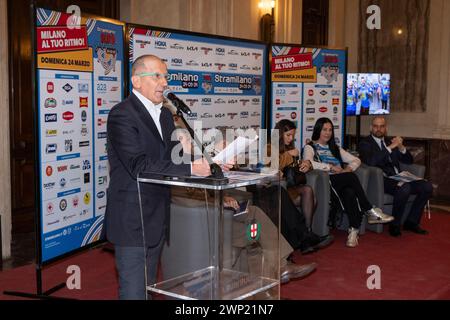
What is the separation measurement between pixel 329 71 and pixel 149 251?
192 inches

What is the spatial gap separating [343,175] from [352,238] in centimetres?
64

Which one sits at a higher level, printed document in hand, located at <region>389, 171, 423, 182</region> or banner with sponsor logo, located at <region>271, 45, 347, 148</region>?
banner with sponsor logo, located at <region>271, 45, 347, 148</region>

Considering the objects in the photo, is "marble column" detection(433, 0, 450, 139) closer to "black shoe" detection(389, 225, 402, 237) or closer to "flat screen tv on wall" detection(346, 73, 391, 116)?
"flat screen tv on wall" detection(346, 73, 391, 116)

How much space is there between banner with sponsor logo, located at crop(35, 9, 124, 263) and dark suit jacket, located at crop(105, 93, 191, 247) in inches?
54.8

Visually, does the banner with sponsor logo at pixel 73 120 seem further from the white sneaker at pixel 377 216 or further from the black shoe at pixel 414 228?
the black shoe at pixel 414 228

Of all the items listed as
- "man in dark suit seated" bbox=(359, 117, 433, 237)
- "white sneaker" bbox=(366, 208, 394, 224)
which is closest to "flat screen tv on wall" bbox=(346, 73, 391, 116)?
"man in dark suit seated" bbox=(359, 117, 433, 237)

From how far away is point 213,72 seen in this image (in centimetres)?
607

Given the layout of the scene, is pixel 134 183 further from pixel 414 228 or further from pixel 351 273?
pixel 414 228

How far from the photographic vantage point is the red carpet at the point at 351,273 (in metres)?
4.46

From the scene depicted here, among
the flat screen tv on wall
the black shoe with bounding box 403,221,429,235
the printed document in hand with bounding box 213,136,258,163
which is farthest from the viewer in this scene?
the flat screen tv on wall

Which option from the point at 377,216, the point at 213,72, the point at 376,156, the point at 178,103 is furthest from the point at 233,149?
the point at 376,156

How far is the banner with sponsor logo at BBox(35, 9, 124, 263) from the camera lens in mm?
4082

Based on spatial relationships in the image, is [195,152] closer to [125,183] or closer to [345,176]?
[125,183]
